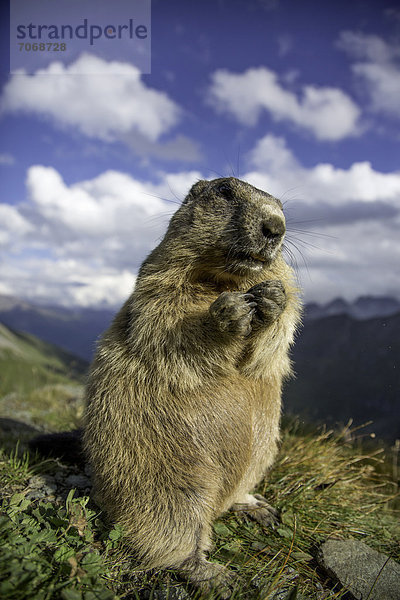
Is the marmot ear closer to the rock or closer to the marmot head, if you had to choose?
the marmot head

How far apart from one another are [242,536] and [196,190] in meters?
4.17

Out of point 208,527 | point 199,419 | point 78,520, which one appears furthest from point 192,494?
point 78,520

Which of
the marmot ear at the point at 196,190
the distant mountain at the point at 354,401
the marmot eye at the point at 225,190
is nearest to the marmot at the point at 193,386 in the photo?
the marmot eye at the point at 225,190

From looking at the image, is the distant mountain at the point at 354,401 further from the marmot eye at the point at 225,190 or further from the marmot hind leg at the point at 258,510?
the marmot eye at the point at 225,190

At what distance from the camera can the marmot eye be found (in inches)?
185

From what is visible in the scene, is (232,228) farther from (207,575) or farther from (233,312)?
(207,575)

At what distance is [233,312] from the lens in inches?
142

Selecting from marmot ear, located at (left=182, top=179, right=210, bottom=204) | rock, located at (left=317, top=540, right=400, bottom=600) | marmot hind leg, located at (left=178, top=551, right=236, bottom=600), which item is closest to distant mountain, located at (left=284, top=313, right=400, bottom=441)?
rock, located at (left=317, top=540, right=400, bottom=600)

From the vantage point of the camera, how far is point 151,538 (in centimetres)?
385

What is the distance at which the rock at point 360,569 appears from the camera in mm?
3836

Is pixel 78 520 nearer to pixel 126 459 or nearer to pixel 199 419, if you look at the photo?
pixel 126 459

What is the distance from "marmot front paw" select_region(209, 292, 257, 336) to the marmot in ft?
0.03

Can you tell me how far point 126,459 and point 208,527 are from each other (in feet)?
3.49

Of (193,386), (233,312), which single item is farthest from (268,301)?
(193,386)
